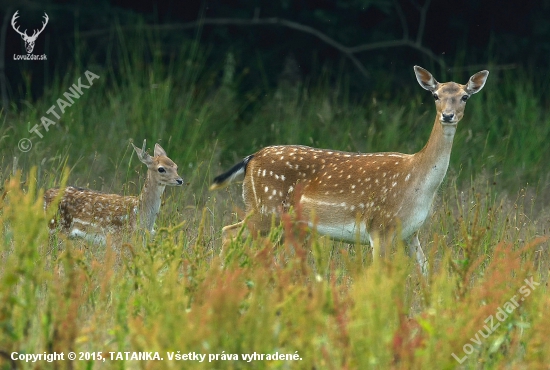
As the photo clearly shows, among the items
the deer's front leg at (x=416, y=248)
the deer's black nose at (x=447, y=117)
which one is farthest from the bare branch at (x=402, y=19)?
the deer's black nose at (x=447, y=117)

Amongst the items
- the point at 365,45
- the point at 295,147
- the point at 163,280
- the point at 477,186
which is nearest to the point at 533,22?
the point at 365,45

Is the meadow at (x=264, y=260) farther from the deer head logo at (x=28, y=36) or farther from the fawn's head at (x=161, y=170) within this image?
the deer head logo at (x=28, y=36)

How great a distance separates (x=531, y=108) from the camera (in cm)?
1108

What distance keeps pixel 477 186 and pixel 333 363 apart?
543cm

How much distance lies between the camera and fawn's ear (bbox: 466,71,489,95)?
6.86 meters

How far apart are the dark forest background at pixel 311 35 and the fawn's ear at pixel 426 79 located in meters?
4.99

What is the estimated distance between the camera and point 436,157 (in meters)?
6.59

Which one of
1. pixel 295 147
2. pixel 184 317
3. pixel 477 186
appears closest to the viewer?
pixel 184 317

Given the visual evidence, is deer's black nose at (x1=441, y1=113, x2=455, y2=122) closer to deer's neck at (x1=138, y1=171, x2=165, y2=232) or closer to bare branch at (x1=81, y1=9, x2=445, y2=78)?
deer's neck at (x1=138, y1=171, x2=165, y2=232)

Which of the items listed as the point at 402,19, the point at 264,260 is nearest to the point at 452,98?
the point at 264,260

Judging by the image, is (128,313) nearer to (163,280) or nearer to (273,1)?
(163,280)

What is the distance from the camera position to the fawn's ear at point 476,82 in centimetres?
686

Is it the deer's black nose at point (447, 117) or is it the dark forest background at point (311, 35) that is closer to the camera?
the deer's black nose at point (447, 117)

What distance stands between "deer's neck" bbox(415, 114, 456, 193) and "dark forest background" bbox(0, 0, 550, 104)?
18.2 feet
